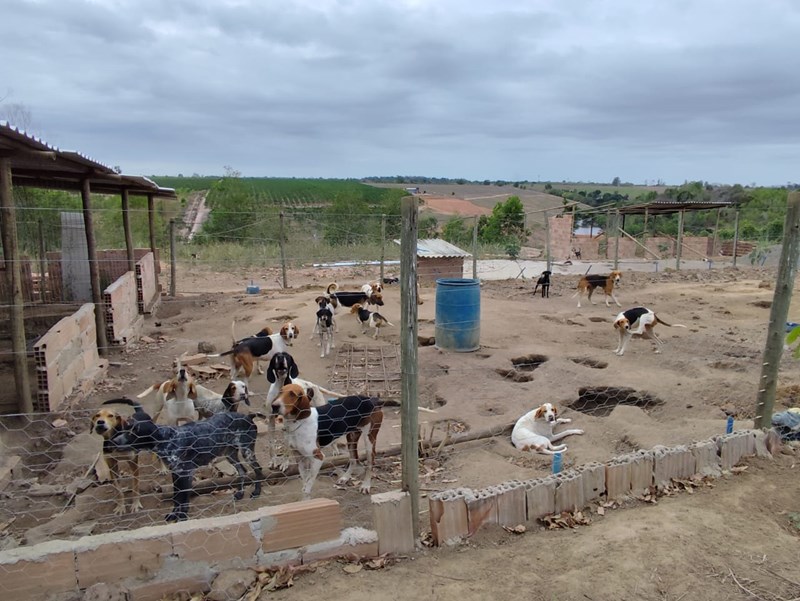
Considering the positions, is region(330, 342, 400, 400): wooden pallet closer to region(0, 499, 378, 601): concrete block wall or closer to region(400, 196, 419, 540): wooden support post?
region(400, 196, 419, 540): wooden support post

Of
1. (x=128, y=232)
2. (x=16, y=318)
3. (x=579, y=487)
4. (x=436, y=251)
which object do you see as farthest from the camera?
(x=436, y=251)

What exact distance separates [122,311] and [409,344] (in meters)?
8.85

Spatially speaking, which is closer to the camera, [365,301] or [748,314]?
[365,301]

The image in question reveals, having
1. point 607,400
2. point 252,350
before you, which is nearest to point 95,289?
point 252,350

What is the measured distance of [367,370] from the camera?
29.9ft

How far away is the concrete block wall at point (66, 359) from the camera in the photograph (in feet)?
22.1

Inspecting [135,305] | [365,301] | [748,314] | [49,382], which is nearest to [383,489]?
[49,382]

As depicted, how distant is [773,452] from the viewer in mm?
5047

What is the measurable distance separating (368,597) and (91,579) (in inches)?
62.9

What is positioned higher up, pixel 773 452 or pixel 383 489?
pixel 773 452

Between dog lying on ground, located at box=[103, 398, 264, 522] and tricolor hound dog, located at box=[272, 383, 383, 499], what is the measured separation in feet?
1.38

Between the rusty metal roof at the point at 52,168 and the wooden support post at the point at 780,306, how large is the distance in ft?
23.5

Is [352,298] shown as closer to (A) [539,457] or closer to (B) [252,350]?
(B) [252,350]

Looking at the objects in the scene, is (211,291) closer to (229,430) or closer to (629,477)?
(229,430)
